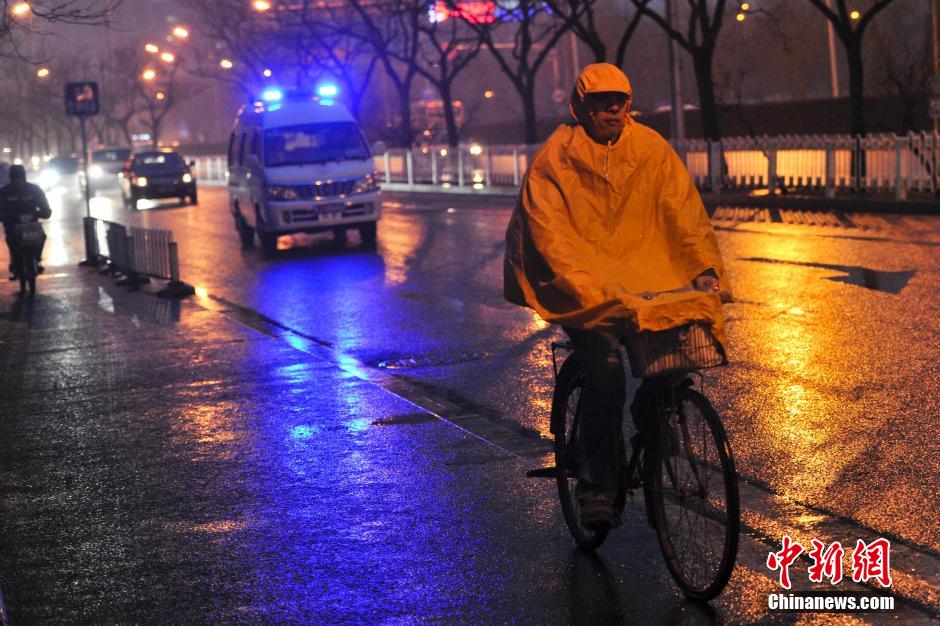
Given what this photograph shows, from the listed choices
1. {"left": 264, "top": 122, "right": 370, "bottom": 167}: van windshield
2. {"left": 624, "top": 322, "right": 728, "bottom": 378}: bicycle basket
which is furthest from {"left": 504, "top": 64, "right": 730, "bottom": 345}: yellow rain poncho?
{"left": 264, "top": 122, "right": 370, "bottom": 167}: van windshield

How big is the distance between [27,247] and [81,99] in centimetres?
749

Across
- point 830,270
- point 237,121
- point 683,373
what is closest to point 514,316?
point 830,270

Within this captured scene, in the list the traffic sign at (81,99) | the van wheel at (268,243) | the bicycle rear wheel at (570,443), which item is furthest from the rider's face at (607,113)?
the traffic sign at (81,99)

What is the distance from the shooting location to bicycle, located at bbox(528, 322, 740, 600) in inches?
194

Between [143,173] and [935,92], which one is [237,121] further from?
[143,173]

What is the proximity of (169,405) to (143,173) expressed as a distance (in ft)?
114

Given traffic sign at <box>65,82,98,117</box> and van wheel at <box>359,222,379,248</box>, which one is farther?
traffic sign at <box>65,82,98,117</box>

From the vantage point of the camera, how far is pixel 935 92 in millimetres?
25297

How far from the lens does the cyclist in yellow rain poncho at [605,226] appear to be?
5262 millimetres

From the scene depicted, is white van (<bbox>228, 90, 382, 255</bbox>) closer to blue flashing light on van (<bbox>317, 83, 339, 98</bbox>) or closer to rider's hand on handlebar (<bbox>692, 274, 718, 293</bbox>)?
blue flashing light on van (<bbox>317, 83, 339, 98</bbox>)

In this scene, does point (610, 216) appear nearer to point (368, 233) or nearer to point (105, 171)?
point (368, 233)

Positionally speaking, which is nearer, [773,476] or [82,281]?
[773,476]

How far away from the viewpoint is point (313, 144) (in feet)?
77.1

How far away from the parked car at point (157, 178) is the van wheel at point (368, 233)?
21.1 meters
